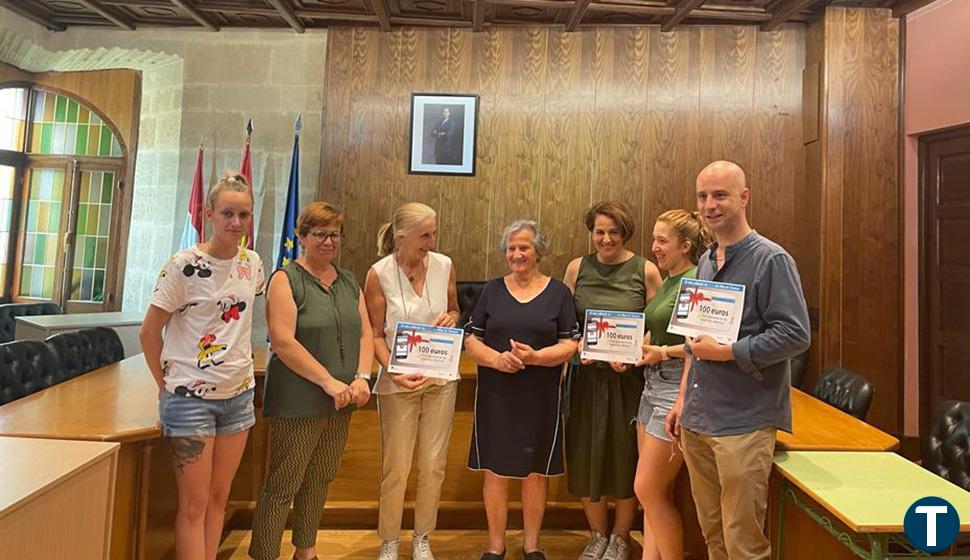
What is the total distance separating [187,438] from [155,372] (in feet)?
0.78

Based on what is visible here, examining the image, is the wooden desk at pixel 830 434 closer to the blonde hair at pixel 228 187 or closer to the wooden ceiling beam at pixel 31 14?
the blonde hair at pixel 228 187

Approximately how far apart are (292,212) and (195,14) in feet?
5.59

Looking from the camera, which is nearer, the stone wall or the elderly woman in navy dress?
the elderly woman in navy dress

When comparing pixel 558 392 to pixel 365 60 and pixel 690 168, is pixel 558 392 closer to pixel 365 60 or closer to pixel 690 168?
pixel 690 168

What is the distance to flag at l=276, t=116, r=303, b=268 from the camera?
15.3 feet

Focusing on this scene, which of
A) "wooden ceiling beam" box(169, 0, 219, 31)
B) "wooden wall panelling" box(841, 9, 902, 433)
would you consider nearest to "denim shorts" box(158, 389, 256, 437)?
"wooden ceiling beam" box(169, 0, 219, 31)

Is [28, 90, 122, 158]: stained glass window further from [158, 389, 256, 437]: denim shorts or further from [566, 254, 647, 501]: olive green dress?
[566, 254, 647, 501]: olive green dress

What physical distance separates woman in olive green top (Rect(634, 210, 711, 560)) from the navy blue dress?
350 millimetres

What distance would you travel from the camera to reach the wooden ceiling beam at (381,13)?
4281mm

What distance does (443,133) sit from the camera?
15.7 ft

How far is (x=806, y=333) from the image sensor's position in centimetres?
163

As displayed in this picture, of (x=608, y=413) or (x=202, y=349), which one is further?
(x=608, y=413)

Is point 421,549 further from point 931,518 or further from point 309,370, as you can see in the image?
point 931,518

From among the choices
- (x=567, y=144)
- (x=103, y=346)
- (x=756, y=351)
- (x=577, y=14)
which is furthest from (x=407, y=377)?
(x=577, y=14)
